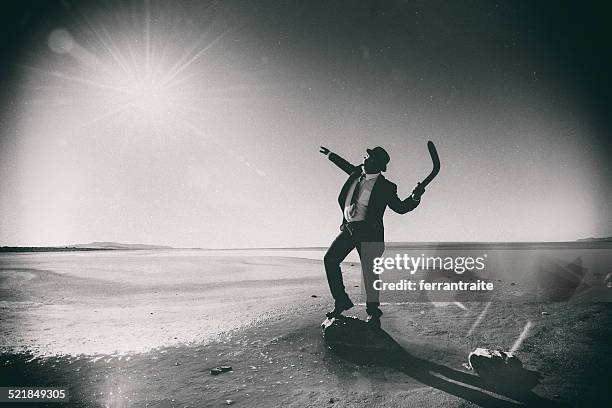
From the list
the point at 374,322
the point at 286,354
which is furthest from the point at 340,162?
the point at 286,354

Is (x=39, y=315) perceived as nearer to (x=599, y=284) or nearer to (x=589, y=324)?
(x=589, y=324)

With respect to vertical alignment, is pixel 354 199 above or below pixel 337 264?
above

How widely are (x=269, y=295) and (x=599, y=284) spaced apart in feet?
26.3

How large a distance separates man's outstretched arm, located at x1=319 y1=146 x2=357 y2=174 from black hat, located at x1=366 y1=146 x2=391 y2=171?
435mm

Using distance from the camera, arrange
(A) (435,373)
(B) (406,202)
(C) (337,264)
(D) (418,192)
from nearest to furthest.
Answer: (A) (435,373) < (D) (418,192) < (B) (406,202) < (C) (337,264)

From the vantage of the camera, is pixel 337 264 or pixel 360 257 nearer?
pixel 360 257

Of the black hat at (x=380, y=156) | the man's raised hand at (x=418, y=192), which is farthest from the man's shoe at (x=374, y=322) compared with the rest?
the black hat at (x=380, y=156)

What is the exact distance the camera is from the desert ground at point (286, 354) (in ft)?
10.5

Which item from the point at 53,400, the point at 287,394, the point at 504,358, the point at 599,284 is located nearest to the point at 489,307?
the point at 504,358

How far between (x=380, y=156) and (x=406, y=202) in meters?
0.79

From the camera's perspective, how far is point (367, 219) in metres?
4.64

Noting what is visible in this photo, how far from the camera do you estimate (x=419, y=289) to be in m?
8.55

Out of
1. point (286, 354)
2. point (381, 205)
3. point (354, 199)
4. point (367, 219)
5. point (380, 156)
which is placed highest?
point (380, 156)

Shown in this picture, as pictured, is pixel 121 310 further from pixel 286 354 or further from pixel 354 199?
pixel 354 199
